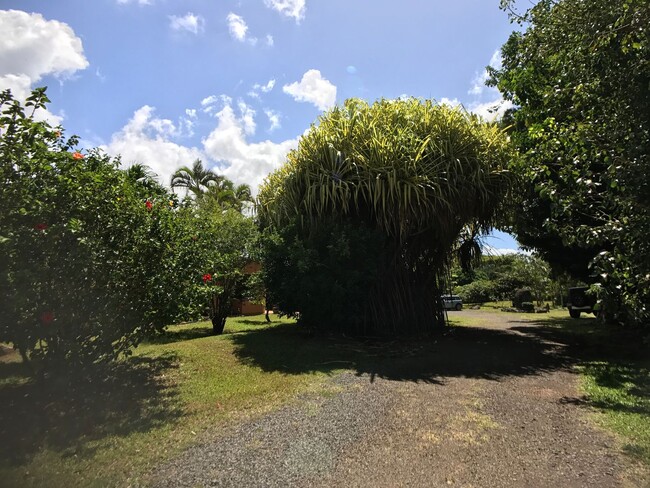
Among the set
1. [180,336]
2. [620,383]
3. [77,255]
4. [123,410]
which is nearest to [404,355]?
[620,383]

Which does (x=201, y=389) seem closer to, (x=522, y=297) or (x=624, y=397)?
(x=624, y=397)

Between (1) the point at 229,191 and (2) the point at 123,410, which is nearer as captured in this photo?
(2) the point at 123,410

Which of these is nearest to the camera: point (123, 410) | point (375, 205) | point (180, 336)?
point (123, 410)

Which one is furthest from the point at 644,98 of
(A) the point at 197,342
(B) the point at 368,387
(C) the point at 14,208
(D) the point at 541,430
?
(A) the point at 197,342

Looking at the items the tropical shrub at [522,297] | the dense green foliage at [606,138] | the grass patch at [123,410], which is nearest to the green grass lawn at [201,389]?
the grass patch at [123,410]

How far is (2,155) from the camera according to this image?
4.27m

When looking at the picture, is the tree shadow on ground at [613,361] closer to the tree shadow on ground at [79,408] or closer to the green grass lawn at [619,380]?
the green grass lawn at [619,380]

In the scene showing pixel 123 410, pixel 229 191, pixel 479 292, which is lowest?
pixel 123 410

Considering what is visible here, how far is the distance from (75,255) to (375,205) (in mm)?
5579

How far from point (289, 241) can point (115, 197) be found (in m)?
4.16

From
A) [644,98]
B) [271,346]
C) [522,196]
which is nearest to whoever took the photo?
[644,98]

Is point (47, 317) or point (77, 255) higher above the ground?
point (77, 255)

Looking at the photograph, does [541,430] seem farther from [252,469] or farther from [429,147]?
[429,147]

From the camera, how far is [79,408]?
494 cm
